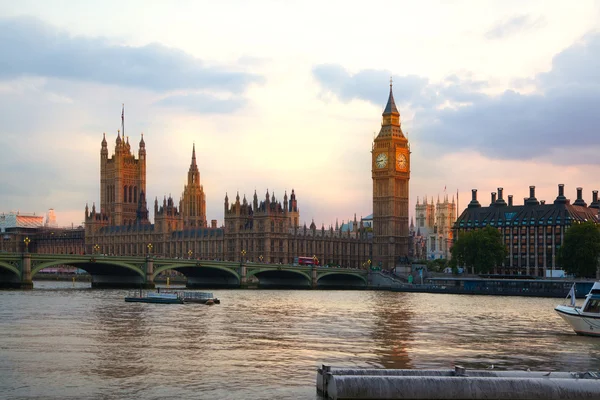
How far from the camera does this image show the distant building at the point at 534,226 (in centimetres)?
14188

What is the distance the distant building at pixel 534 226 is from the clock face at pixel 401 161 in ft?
61.9

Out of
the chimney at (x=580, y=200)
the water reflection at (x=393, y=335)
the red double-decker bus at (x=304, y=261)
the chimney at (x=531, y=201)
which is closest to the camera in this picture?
the water reflection at (x=393, y=335)

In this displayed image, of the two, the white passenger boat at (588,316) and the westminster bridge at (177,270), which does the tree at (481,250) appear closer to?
the westminster bridge at (177,270)

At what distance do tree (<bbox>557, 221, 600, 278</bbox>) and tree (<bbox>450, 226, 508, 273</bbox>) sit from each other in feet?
40.0

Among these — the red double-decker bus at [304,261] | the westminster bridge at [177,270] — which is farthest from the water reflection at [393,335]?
the red double-decker bus at [304,261]

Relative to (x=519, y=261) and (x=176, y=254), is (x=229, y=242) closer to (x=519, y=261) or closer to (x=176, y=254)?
(x=176, y=254)

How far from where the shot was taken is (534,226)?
14500 cm

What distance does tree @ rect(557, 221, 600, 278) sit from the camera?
377 ft

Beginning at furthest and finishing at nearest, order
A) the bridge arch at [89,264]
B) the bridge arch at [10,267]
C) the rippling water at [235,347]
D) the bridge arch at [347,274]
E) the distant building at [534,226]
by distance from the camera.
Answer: the distant building at [534,226], the bridge arch at [347,274], the bridge arch at [89,264], the bridge arch at [10,267], the rippling water at [235,347]

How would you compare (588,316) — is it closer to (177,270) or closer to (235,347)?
(235,347)

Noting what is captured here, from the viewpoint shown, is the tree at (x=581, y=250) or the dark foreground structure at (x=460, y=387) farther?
the tree at (x=581, y=250)

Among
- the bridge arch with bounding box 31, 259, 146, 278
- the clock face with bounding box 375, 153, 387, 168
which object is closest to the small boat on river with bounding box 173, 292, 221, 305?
the bridge arch with bounding box 31, 259, 146, 278

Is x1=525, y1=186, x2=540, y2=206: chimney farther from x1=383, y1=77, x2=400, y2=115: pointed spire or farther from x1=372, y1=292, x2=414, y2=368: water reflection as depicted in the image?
x1=372, y1=292, x2=414, y2=368: water reflection

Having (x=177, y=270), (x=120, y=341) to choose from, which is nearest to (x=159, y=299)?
(x=120, y=341)
